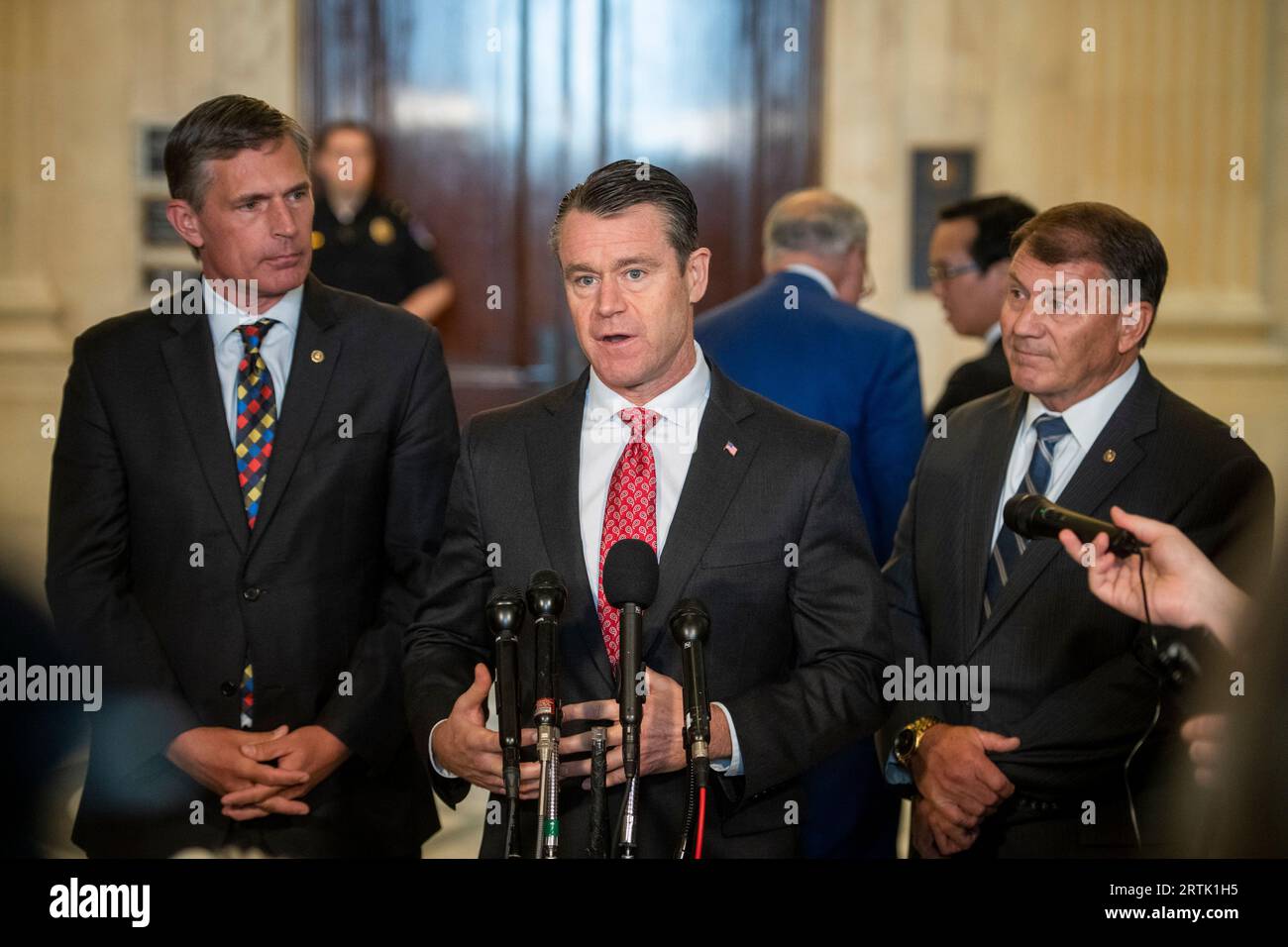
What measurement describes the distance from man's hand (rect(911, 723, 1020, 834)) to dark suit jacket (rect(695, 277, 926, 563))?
109 cm

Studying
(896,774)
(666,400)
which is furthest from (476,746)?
(896,774)

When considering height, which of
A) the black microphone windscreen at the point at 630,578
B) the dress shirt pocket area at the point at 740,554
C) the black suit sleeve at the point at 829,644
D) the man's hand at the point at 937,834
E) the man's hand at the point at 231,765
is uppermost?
the black microphone windscreen at the point at 630,578

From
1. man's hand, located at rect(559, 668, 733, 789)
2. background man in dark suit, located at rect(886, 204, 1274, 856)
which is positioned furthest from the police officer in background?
man's hand, located at rect(559, 668, 733, 789)

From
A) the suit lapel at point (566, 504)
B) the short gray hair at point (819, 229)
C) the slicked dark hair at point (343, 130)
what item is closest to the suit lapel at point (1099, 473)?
the suit lapel at point (566, 504)

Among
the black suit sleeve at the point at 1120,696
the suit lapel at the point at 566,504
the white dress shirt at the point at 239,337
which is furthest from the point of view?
the white dress shirt at the point at 239,337

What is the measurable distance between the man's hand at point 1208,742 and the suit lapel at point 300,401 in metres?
1.61

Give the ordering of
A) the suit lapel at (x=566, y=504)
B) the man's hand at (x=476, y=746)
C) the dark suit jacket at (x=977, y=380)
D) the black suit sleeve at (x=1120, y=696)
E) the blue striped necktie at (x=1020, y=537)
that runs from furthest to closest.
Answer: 1. the dark suit jacket at (x=977, y=380)
2. the blue striped necktie at (x=1020, y=537)
3. the black suit sleeve at (x=1120, y=696)
4. the suit lapel at (x=566, y=504)
5. the man's hand at (x=476, y=746)

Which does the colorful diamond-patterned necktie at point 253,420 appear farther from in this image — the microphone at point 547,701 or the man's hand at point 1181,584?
the man's hand at point 1181,584

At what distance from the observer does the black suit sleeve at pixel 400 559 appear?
2779 mm

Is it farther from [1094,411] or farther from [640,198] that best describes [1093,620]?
[640,198]

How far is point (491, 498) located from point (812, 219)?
6.22 feet

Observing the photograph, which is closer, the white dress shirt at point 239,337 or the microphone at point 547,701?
the microphone at point 547,701

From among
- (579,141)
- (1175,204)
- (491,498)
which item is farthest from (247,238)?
(1175,204)
